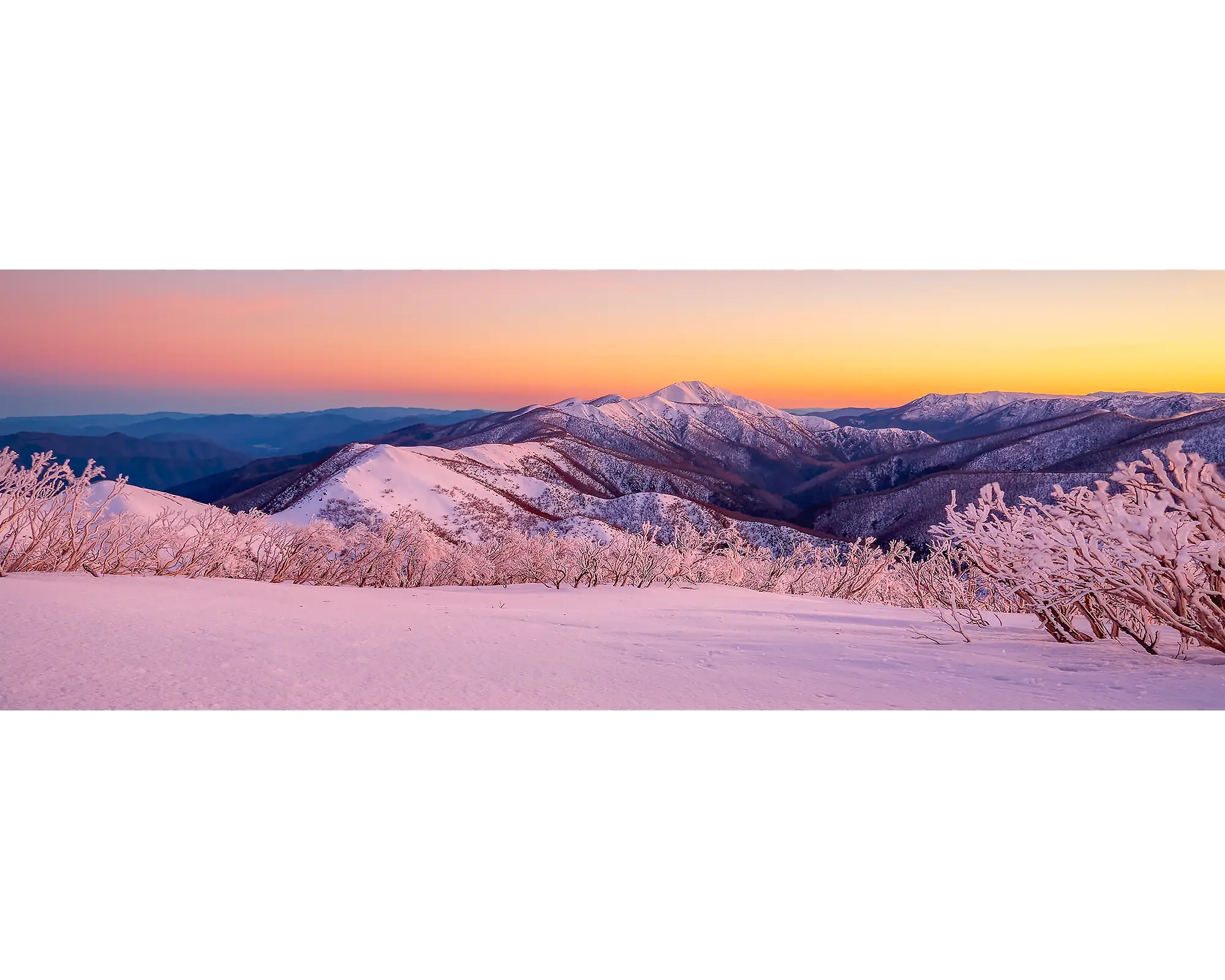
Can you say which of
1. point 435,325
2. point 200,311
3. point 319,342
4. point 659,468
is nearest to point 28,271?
point 200,311

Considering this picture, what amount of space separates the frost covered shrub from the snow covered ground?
279mm

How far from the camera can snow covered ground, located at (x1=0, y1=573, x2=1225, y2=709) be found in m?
3.34

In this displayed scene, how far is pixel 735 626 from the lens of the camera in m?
4.96

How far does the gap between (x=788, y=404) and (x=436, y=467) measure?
11163 mm

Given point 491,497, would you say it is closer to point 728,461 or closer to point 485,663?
point 728,461

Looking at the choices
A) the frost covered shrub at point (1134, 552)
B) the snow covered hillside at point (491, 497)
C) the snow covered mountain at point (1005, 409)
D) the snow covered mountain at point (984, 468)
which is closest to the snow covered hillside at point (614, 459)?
the snow covered hillside at point (491, 497)

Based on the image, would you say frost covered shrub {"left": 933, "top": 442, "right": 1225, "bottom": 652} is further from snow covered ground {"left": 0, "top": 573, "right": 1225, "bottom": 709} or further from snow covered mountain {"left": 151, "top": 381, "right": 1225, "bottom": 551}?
snow covered mountain {"left": 151, "top": 381, "right": 1225, "bottom": 551}

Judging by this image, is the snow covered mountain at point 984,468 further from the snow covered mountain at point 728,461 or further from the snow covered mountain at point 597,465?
the snow covered mountain at point 597,465

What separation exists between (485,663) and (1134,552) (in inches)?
127

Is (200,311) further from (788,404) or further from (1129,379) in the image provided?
(1129,379)

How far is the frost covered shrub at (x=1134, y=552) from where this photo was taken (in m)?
3.58

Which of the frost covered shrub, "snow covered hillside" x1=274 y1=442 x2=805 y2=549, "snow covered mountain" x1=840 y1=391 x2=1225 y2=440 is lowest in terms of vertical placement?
"snow covered hillside" x1=274 y1=442 x2=805 y2=549

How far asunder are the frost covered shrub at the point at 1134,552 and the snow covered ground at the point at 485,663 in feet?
0.92

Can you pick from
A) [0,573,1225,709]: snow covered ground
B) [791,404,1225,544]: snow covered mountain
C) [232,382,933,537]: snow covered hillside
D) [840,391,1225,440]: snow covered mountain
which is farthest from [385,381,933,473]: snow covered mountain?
[0,573,1225,709]: snow covered ground
